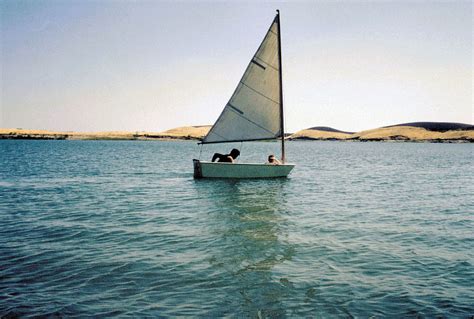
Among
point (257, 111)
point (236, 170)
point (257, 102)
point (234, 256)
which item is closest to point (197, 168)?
point (236, 170)

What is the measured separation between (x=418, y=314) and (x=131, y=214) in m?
12.7

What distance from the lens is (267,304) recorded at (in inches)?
304

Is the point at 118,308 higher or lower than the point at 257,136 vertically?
lower

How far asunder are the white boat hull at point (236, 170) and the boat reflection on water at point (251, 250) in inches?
201

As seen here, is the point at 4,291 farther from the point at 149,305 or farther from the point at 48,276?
the point at 149,305

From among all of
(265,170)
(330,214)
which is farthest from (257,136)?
(330,214)

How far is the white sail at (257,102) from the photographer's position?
2858cm

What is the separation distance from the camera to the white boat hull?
28266mm

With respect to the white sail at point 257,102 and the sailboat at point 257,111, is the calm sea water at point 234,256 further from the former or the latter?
the white sail at point 257,102

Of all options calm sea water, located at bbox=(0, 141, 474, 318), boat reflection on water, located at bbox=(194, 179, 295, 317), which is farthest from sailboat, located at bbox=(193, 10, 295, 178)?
calm sea water, located at bbox=(0, 141, 474, 318)

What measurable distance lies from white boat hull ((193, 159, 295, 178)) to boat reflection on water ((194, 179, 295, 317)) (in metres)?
5.11

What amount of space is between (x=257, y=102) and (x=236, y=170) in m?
5.45

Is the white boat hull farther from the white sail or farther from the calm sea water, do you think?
the calm sea water

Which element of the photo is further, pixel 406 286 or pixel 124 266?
pixel 124 266
